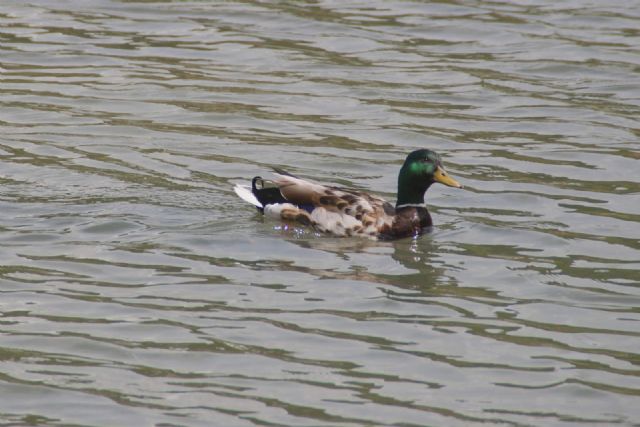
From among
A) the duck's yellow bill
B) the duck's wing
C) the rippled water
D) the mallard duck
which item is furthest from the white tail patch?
the duck's yellow bill

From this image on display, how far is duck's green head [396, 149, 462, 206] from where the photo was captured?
12.8 metres

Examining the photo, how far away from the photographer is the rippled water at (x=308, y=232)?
8.63 m

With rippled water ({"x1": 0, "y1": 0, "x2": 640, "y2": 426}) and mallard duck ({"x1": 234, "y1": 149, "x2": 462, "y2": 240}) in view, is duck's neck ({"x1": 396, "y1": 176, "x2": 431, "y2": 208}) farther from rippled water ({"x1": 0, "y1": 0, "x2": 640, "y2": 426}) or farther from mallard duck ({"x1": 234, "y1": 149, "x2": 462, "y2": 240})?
rippled water ({"x1": 0, "y1": 0, "x2": 640, "y2": 426})

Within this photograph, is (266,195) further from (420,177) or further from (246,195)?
(420,177)

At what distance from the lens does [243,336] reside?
943cm

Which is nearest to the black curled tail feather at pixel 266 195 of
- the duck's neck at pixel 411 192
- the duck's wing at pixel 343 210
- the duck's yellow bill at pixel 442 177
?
the duck's wing at pixel 343 210

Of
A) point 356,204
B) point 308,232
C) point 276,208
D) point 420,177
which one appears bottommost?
point 308,232

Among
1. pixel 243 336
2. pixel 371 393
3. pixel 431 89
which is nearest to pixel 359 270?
pixel 243 336

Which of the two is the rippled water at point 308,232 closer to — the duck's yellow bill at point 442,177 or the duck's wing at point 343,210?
the duck's wing at point 343,210

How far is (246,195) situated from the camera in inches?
510

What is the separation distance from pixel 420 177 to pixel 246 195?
1549 mm

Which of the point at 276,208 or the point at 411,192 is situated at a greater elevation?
the point at 411,192

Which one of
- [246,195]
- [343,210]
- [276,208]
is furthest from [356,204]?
[246,195]

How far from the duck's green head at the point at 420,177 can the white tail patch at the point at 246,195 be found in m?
1.26
